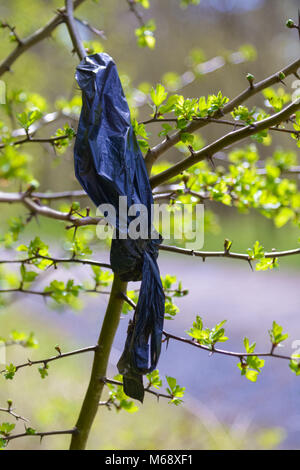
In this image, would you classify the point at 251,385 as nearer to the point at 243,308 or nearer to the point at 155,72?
the point at 243,308

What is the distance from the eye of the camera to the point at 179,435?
275cm

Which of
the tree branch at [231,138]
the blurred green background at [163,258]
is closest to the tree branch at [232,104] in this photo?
the tree branch at [231,138]

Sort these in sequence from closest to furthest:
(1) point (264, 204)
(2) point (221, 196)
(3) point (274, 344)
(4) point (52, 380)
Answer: (3) point (274, 344) < (2) point (221, 196) < (1) point (264, 204) < (4) point (52, 380)

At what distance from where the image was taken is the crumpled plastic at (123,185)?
2.98ft

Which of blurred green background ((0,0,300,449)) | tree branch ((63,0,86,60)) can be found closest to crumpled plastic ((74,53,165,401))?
tree branch ((63,0,86,60))

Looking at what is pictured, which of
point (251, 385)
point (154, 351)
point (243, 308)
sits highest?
point (243, 308)

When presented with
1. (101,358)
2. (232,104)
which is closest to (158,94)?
(232,104)

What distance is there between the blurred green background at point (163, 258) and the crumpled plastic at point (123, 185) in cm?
44

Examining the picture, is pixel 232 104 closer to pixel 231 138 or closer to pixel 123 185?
pixel 231 138

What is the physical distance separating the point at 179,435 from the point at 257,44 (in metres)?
7.60

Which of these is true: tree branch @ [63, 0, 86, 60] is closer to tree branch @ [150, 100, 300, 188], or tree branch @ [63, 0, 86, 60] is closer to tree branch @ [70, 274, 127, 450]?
tree branch @ [150, 100, 300, 188]

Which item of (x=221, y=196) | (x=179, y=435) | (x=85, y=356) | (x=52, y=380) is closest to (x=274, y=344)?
(x=221, y=196)

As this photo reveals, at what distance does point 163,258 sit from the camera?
7727mm

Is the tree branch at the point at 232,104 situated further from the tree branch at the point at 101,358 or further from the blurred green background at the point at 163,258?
the blurred green background at the point at 163,258
